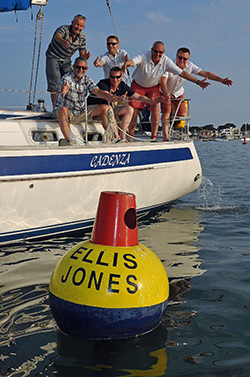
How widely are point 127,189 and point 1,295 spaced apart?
327 centimetres

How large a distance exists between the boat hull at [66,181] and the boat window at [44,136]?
0.85 meters

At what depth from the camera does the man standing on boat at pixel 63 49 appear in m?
7.33

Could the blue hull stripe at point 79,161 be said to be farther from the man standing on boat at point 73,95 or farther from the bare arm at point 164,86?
the bare arm at point 164,86

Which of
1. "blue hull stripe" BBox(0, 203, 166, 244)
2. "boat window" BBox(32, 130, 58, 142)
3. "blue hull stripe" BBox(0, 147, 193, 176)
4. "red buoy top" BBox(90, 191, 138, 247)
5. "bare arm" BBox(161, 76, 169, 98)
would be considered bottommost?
"blue hull stripe" BBox(0, 203, 166, 244)

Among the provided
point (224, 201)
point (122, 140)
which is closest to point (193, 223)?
point (122, 140)

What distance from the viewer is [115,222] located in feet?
10.4

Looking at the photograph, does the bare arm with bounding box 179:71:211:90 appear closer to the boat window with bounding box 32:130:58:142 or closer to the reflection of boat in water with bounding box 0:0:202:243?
the reflection of boat in water with bounding box 0:0:202:243

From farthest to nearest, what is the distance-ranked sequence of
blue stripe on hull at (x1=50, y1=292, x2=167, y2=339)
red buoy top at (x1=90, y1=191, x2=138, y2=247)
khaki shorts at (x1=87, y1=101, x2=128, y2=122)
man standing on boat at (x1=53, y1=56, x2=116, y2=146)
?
khaki shorts at (x1=87, y1=101, x2=128, y2=122), man standing on boat at (x1=53, y1=56, x2=116, y2=146), red buoy top at (x1=90, y1=191, x2=138, y2=247), blue stripe on hull at (x1=50, y1=292, x2=167, y2=339)

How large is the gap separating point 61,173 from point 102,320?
3184mm

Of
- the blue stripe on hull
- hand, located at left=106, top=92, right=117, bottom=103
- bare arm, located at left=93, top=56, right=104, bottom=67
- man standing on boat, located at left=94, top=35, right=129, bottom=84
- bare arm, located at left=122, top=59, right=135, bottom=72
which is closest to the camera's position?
the blue stripe on hull

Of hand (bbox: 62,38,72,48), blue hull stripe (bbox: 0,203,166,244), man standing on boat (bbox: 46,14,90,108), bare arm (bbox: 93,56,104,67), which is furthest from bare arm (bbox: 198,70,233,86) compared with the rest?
blue hull stripe (bbox: 0,203,166,244)

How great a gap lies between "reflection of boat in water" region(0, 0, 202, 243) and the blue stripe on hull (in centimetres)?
266

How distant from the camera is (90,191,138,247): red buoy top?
315 cm

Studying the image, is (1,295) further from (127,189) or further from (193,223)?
(193,223)
